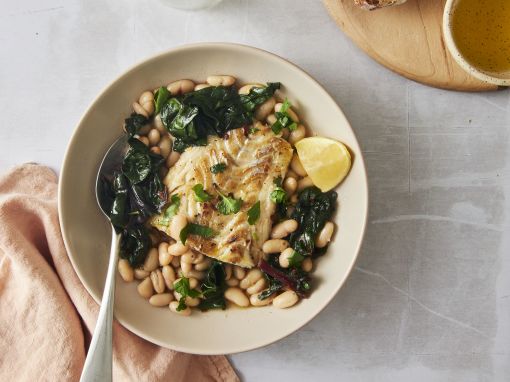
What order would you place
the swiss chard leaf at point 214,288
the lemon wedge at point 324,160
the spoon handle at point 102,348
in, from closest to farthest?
the spoon handle at point 102,348
the lemon wedge at point 324,160
the swiss chard leaf at point 214,288

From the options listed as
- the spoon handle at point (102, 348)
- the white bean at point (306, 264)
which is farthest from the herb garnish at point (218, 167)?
the spoon handle at point (102, 348)

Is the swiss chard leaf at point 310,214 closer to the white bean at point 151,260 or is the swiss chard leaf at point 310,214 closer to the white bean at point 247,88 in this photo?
the white bean at point 247,88

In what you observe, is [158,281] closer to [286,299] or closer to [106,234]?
[106,234]

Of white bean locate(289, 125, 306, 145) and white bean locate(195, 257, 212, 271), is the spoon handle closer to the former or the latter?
white bean locate(195, 257, 212, 271)

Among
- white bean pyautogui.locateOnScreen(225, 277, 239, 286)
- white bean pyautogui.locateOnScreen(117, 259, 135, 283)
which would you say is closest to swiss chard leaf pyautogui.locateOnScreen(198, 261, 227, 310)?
white bean pyautogui.locateOnScreen(225, 277, 239, 286)

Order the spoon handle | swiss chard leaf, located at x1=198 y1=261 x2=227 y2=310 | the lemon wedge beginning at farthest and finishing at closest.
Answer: swiss chard leaf, located at x1=198 y1=261 x2=227 y2=310
the lemon wedge
the spoon handle

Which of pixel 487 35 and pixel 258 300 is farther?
pixel 487 35

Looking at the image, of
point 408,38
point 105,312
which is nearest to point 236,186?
point 105,312
